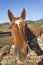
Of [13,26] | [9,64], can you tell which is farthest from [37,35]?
[13,26]

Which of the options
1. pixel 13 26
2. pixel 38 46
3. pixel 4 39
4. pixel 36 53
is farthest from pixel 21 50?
pixel 4 39

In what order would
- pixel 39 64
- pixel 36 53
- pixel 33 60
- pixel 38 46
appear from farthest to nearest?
pixel 38 46 < pixel 36 53 < pixel 33 60 < pixel 39 64

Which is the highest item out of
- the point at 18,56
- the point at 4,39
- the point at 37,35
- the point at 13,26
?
the point at 13,26

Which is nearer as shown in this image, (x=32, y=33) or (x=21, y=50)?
(x=21, y=50)

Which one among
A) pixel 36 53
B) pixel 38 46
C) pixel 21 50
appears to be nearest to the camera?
pixel 21 50

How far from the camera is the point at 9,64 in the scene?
29.1ft

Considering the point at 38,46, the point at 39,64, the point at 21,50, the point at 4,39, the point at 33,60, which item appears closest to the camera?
the point at 21,50

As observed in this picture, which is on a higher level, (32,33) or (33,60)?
(32,33)

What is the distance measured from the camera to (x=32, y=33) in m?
8.94

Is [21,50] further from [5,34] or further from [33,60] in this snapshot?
[5,34]

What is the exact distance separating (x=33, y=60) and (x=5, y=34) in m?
5.68

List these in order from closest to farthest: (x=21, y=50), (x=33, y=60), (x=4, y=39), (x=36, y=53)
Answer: (x=21, y=50) < (x=33, y=60) < (x=36, y=53) < (x=4, y=39)

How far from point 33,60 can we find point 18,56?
4061 millimetres

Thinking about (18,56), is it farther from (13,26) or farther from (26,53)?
(13,26)
